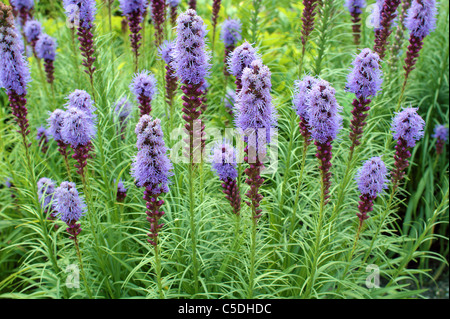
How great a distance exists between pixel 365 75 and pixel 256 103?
87 cm

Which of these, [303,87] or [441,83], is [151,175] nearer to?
[303,87]

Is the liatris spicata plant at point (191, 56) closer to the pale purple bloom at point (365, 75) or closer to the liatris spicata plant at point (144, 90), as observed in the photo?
the liatris spicata plant at point (144, 90)

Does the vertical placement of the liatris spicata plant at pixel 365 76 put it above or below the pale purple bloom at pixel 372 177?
above

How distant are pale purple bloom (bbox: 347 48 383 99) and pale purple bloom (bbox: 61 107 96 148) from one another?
5.78 ft

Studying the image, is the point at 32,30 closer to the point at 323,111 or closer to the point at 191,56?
the point at 191,56

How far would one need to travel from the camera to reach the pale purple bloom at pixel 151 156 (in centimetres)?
229

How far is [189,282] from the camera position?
334 cm

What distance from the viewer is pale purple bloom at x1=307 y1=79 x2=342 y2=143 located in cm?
243

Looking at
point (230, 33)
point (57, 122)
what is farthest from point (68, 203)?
point (230, 33)

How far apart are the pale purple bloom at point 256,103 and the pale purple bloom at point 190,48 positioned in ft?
1.07

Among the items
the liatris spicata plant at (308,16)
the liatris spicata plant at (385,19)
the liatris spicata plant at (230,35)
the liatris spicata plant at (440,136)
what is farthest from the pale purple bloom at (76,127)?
the liatris spicata plant at (440,136)

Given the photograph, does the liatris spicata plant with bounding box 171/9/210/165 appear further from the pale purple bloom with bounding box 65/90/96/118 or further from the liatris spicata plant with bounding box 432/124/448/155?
the liatris spicata plant with bounding box 432/124/448/155

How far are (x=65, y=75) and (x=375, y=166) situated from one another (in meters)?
4.62

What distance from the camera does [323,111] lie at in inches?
98.2
